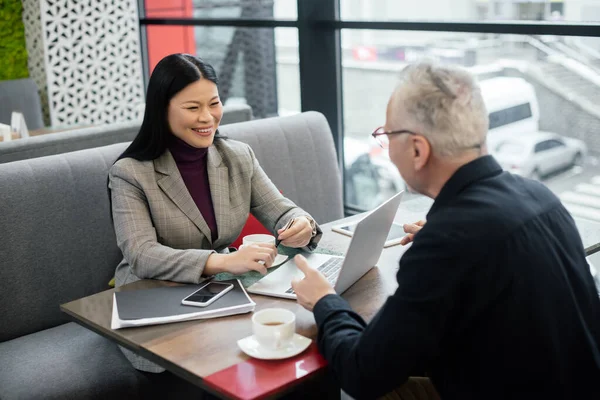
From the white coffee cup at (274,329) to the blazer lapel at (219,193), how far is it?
0.72 m

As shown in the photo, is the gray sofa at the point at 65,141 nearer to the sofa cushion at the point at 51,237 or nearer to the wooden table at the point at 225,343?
the sofa cushion at the point at 51,237

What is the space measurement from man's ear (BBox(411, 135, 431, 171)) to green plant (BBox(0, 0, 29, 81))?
440cm

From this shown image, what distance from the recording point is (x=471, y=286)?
1286 mm

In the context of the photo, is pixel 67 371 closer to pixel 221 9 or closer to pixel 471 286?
pixel 471 286

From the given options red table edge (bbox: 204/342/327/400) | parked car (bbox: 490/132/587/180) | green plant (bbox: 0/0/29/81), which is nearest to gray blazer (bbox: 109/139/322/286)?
red table edge (bbox: 204/342/327/400)

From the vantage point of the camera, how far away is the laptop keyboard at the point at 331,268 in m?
1.87

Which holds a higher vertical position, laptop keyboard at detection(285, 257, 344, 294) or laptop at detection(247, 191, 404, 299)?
laptop at detection(247, 191, 404, 299)

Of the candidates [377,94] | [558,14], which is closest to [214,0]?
[377,94]

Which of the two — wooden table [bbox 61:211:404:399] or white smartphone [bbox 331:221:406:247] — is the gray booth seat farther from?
wooden table [bbox 61:211:404:399]

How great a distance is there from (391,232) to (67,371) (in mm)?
1002

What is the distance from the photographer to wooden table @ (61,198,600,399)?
137 cm

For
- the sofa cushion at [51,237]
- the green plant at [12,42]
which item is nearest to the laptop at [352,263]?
the sofa cushion at [51,237]

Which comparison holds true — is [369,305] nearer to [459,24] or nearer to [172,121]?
[172,121]

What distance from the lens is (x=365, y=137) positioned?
147 inches
